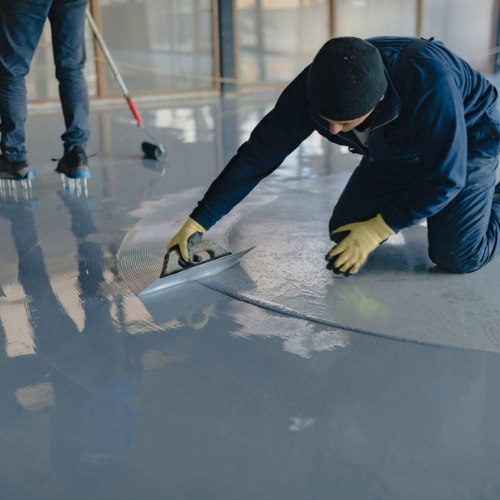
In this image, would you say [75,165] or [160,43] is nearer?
[75,165]

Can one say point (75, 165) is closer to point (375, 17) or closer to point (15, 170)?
point (15, 170)

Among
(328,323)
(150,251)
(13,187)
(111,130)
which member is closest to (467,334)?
(328,323)

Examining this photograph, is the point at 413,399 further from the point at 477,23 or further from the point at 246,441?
the point at 477,23

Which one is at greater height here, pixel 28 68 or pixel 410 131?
pixel 28 68

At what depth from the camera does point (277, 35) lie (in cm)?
739

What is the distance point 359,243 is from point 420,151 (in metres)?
0.30

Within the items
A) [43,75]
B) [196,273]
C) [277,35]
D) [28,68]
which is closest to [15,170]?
[28,68]

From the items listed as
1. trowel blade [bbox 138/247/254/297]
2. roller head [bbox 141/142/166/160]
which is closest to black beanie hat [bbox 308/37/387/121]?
trowel blade [bbox 138/247/254/297]

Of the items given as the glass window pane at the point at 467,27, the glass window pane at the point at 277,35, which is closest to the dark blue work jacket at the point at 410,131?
the glass window pane at the point at 277,35

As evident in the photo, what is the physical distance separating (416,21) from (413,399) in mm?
7635

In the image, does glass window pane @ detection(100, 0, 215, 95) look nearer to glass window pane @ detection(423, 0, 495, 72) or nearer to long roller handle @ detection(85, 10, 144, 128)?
long roller handle @ detection(85, 10, 144, 128)

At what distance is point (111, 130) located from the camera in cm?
485

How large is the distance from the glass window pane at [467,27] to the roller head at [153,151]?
5.67 meters

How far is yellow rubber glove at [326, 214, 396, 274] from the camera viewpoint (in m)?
1.92
